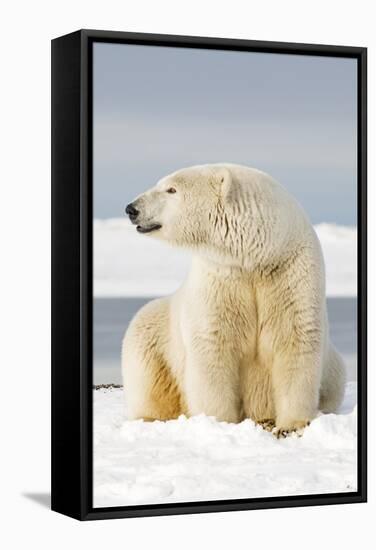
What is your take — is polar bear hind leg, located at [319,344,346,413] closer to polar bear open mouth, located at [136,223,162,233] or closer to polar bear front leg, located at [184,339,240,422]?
polar bear front leg, located at [184,339,240,422]

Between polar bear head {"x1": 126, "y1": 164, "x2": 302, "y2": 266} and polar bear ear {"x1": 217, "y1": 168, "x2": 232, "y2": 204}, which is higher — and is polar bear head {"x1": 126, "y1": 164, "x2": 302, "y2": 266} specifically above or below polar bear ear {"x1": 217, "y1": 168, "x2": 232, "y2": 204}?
below

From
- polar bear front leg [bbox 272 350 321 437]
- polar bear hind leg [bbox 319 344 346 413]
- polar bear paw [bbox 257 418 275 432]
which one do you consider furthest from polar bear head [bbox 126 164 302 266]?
polar bear paw [bbox 257 418 275 432]

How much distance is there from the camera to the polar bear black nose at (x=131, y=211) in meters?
→ 7.08

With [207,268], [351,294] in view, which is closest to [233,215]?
[207,268]

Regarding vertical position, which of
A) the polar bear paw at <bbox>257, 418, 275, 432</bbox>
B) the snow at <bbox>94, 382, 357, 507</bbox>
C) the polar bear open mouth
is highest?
the polar bear open mouth

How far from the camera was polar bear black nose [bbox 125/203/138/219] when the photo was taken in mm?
7078

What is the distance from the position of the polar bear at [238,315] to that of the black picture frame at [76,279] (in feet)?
1.44

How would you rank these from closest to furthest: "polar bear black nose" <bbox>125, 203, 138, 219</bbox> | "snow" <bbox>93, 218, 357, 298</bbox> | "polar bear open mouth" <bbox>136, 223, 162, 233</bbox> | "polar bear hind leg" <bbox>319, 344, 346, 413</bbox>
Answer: "snow" <bbox>93, 218, 357, 298</bbox>
"polar bear black nose" <bbox>125, 203, 138, 219</bbox>
"polar bear open mouth" <bbox>136, 223, 162, 233</bbox>
"polar bear hind leg" <bbox>319, 344, 346, 413</bbox>

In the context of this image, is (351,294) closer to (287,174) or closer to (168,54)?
(287,174)

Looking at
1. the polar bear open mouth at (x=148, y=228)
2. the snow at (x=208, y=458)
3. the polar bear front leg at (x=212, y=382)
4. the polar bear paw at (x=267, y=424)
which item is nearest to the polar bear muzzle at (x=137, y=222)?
the polar bear open mouth at (x=148, y=228)

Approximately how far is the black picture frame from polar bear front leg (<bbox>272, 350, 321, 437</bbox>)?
42 centimetres

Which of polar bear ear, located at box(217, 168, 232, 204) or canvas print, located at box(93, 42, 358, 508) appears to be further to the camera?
polar bear ear, located at box(217, 168, 232, 204)

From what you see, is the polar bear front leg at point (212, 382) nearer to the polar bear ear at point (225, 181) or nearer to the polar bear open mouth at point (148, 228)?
the polar bear open mouth at point (148, 228)

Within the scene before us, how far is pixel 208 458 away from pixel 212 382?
0.45 meters
